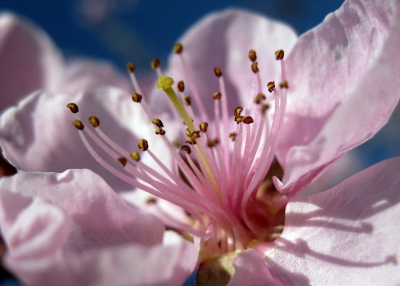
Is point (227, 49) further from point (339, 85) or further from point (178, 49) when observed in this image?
point (339, 85)

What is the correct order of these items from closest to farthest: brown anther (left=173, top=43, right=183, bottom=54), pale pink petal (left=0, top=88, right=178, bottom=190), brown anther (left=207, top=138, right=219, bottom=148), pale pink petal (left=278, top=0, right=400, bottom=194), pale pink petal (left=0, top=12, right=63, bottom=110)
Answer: pale pink petal (left=278, top=0, right=400, bottom=194)
brown anther (left=207, top=138, right=219, bottom=148)
pale pink petal (left=0, top=88, right=178, bottom=190)
brown anther (left=173, top=43, right=183, bottom=54)
pale pink petal (left=0, top=12, right=63, bottom=110)

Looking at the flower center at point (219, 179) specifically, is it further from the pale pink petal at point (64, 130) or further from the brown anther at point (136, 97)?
the pale pink petal at point (64, 130)

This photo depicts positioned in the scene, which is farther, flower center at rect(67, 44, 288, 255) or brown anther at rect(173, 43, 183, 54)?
brown anther at rect(173, 43, 183, 54)

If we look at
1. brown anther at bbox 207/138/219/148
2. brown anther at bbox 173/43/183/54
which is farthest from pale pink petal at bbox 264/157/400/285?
brown anther at bbox 173/43/183/54

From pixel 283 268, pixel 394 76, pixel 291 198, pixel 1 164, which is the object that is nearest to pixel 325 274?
pixel 283 268

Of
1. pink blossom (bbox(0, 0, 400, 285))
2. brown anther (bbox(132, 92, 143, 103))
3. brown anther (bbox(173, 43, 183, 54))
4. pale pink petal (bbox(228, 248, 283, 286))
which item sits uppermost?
brown anther (bbox(173, 43, 183, 54))

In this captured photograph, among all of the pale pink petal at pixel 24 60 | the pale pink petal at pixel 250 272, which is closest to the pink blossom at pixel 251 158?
the pale pink petal at pixel 250 272

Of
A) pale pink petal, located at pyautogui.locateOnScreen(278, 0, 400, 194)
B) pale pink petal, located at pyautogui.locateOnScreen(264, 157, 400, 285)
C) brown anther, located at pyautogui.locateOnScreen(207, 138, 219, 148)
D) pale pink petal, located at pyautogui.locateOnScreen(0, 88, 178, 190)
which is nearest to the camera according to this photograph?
pale pink petal, located at pyautogui.locateOnScreen(278, 0, 400, 194)

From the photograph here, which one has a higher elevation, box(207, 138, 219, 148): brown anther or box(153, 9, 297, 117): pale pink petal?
box(153, 9, 297, 117): pale pink petal

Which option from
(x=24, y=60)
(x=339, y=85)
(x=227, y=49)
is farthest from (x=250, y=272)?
(x=24, y=60)

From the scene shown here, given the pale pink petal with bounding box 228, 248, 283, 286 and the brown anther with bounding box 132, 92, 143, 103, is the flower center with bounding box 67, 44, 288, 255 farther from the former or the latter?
the pale pink petal with bounding box 228, 248, 283, 286
